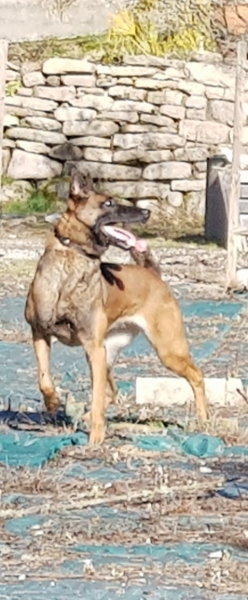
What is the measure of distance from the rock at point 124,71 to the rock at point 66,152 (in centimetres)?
86

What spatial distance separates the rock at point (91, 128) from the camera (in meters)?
17.9

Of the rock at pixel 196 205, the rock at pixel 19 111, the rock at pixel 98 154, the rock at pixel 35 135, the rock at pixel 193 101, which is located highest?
the rock at pixel 193 101

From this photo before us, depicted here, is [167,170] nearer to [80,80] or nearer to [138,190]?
[138,190]

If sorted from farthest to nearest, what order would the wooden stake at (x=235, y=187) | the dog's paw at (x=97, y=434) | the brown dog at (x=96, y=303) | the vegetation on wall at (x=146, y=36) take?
1. the vegetation on wall at (x=146, y=36)
2. the wooden stake at (x=235, y=187)
3. the brown dog at (x=96, y=303)
4. the dog's paw at (x=97, y=434)

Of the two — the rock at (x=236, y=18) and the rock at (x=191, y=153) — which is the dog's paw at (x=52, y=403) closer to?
the rock at (x=191, y=153)

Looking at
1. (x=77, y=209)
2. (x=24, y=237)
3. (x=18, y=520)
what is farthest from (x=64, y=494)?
(x=24, y=237)

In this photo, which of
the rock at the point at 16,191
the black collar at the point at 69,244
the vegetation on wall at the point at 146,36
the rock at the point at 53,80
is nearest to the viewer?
the black collar at the point at 69,244

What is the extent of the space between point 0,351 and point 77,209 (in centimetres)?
260

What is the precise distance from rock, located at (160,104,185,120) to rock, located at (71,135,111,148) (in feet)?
2.25

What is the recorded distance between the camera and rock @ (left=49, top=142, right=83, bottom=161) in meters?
17.9

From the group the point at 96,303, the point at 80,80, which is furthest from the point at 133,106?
the point at 96,303

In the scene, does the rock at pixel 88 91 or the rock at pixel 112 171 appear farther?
the rock at pixel 88 91

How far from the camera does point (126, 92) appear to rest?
711 inches

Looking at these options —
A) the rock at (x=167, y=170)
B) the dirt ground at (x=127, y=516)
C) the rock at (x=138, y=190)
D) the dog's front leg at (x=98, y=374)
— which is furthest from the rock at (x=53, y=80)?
the dog's front leg at (x=98, y=374)
